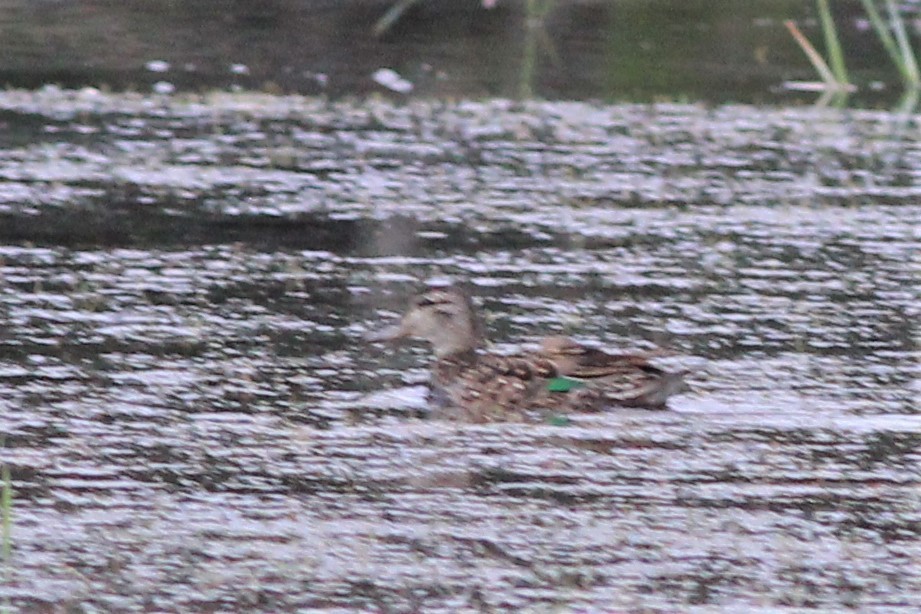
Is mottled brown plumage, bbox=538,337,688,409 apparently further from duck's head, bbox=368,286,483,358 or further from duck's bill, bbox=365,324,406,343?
duck's bill, bbox=365,324,406,343

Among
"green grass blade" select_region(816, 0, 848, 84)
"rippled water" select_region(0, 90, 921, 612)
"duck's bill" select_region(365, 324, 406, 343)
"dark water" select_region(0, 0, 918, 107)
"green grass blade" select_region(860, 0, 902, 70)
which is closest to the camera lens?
"rippled water" select_region(0, 90, 921, 612)

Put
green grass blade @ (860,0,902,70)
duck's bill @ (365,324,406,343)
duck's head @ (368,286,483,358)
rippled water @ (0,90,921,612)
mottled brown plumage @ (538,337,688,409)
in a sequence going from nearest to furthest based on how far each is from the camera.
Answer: rippled water @ (0,90,921,612)
mottled brown plumage @ (538,337,688,409)
duck's head @ (368,286,483,358)
duck's bill @ (365,324,406,343)
green grass blade @ (860,0,902,70)

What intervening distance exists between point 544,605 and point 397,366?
134 inches

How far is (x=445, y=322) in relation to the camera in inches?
378

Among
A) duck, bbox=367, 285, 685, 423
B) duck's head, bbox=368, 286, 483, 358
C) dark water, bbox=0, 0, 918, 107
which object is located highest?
dark water, bbox=0, 0, 918, 107

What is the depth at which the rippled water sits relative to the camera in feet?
22.9

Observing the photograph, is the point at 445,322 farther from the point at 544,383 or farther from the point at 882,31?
the point at 882,31

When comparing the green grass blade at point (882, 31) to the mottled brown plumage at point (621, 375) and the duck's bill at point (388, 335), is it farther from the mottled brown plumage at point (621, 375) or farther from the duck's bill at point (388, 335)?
the mottled brown plumage at point (621, 375)

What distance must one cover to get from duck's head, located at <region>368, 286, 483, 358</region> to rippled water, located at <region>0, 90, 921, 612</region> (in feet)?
0.76

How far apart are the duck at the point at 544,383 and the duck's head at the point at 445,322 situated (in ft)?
0.26

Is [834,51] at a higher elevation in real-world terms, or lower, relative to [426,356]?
higher

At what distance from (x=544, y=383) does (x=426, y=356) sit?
A: 140cm

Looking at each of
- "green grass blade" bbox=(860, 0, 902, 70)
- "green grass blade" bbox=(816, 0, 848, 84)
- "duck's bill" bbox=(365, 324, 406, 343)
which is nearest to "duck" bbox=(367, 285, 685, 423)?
"duck's bill" bbox=(365, 324, 406, 343)

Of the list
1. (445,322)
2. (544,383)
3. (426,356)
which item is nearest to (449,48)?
(426,356)
